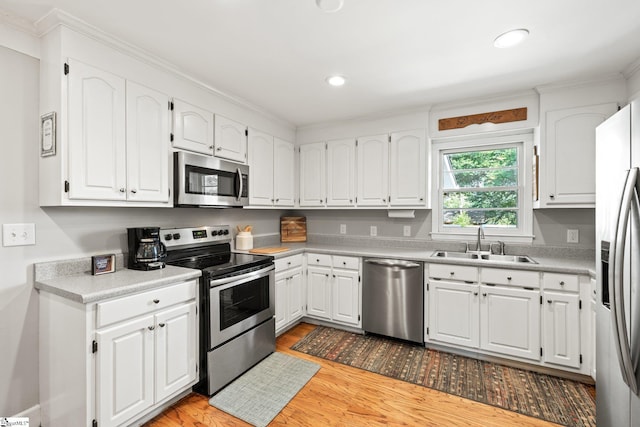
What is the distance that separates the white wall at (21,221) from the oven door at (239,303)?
3.28ft

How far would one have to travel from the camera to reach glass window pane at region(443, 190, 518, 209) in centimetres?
312

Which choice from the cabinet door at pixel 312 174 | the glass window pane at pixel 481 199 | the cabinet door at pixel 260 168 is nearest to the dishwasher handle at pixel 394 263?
the glass window pane at pixel 481 199

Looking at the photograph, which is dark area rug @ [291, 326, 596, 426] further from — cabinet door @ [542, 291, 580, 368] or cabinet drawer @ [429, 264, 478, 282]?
cabinet drawer @ [429, 264, 478, 282]

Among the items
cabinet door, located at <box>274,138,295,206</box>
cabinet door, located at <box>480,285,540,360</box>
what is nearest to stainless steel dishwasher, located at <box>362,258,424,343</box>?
cabinet door, located at <box>480,285,540,360</box>

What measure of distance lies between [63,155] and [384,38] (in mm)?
2123

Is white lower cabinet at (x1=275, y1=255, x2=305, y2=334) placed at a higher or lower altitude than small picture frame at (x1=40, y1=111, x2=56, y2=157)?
lower

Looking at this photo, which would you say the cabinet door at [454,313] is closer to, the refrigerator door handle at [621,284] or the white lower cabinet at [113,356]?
the refrigerator door handle at [621,284]

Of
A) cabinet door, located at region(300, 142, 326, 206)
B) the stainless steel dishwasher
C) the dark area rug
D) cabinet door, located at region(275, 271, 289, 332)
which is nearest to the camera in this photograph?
the dark area rug

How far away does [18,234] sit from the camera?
1.77 m

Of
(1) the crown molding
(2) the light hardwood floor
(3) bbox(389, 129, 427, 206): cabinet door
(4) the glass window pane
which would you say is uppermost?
(1) the crown molding

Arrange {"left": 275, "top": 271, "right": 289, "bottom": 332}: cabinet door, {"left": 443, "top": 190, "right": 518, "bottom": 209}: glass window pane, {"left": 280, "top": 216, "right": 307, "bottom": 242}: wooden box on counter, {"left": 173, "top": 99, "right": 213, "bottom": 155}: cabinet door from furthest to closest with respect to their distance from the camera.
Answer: {"left": 280, "top": 216, "right": 307, "bottom": 242}: wooden box on counter, {"left": 443, "top": 190, "right": 518, "bottom": 209}: glass window pane, {"left": 275, "top": 271, "right": 289, "bottom": 332}: cabinet door, {"left": 173, "top": 99, "right": 213, "bottom": 155}: cabinet door

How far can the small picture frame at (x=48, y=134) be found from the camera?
1.77m

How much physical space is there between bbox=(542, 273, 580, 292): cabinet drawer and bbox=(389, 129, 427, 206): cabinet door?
126 cm

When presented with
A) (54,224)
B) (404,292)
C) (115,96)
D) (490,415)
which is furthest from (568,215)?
(54,224)
